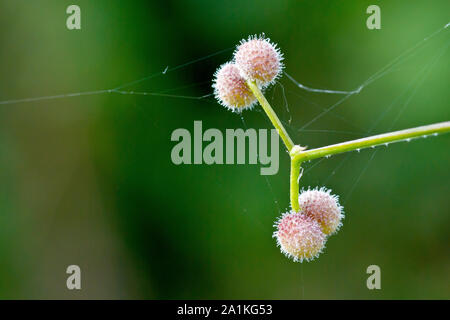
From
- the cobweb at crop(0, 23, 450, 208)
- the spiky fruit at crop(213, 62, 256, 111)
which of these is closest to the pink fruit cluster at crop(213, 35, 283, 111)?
the spiky fruit at crop(213, 62, 256, 111)

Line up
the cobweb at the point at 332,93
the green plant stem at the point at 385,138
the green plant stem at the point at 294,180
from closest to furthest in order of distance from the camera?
the green plant stem at the point at 385,138 < the green plant stem at the point at 294,180 < the cobweb at the point at 332,93

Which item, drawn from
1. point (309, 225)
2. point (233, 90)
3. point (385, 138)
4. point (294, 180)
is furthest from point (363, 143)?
point (233, 90)

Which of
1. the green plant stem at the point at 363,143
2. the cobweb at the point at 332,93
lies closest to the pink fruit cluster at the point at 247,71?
the green plant stem at the point at 363,143

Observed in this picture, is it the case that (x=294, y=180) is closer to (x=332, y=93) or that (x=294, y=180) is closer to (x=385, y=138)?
(x=385, y=138)

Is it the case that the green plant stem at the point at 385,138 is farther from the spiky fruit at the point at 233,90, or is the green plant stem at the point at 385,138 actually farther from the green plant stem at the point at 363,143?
the spiky fruit at the point at 233,90

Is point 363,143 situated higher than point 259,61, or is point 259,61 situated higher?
point 259,61

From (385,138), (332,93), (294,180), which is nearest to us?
(385,138)

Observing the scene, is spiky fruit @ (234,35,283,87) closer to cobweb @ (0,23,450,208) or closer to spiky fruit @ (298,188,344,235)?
spiky fruit @ (298,188,344,235)

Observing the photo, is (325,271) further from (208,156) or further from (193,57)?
(193,57)
